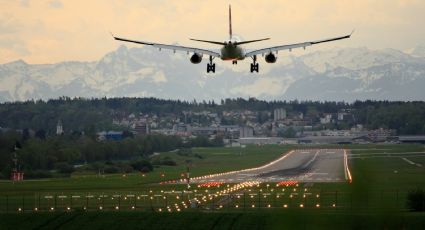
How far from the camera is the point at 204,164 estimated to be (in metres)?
157

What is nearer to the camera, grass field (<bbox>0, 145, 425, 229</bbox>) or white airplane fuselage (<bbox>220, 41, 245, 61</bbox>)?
grass field (<bbox>0, 145, 425, 229</bbox>)

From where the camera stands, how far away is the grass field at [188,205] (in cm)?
1156

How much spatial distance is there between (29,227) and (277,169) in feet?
261

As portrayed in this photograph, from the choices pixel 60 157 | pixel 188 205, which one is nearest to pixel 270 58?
pixel 188 205

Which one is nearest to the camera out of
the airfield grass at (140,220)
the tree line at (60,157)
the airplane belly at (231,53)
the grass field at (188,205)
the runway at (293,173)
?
the grass field at (188,205)

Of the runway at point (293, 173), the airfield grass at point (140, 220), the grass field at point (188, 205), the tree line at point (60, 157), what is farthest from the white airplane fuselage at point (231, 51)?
the tree line at point (60, 157)

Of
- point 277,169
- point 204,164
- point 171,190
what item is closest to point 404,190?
point 171,190

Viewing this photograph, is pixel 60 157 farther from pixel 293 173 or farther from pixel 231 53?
pixel 231 53

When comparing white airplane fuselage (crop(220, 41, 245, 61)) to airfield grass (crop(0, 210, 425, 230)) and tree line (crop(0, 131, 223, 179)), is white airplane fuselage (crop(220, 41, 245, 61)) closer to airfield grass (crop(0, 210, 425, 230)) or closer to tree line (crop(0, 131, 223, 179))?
airfield grass (crop(0, 210, 425, 230))

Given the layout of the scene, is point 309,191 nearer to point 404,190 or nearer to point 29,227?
point 404,190

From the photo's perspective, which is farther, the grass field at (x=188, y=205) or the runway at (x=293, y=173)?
the runway at (x=293, y=173)

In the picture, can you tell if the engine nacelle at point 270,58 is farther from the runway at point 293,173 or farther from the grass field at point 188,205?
the runway at point 293,173

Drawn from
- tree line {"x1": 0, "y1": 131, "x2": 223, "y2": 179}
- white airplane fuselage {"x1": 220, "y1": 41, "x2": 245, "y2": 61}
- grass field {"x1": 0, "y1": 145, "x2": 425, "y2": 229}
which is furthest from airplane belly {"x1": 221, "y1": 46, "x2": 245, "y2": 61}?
tree line {"x1": 0, "y1": 131, "x2": 223, "y2": 179}

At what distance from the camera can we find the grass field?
455 inches
